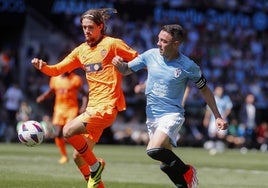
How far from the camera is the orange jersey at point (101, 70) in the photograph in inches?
455

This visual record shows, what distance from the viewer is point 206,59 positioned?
1384 inches

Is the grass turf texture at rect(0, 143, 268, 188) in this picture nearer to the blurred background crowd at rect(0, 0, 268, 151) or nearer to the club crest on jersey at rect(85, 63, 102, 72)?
the club crest on jersey at rect(85, 63, 102, 72)

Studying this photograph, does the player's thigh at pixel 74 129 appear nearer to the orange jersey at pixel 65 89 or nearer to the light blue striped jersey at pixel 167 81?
the light blue striped jersey at pixel 167 81

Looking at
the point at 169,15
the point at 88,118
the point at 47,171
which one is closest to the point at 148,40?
the point at 169,15

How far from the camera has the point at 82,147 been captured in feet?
36.3

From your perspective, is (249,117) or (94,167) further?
(249,117)

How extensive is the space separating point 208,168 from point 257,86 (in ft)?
54.4

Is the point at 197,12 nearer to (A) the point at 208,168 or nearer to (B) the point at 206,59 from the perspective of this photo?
(B) the point at 206,59

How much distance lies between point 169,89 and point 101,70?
149 cm

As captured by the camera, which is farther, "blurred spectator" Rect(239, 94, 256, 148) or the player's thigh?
"blurred spectator" Rect(239, 94, 256, 148)

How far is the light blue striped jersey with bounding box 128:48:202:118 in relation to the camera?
34.8ft

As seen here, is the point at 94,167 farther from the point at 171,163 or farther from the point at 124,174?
the point at 124,174

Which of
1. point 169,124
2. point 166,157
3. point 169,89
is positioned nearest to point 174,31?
point 169,89

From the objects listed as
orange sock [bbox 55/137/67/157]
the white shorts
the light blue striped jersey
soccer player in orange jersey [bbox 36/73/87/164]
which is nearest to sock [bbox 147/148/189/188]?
the white shorts
